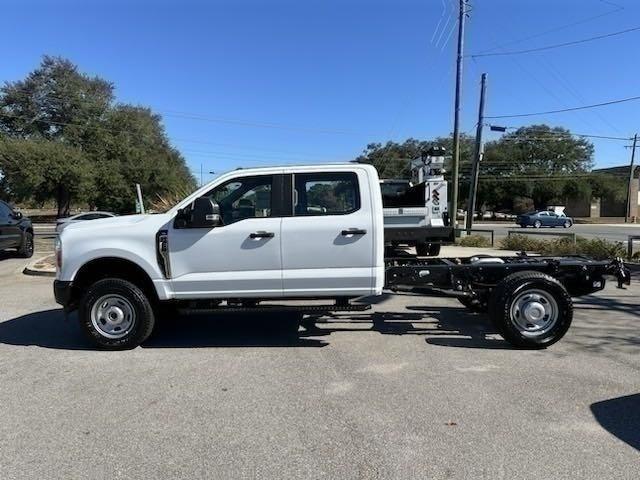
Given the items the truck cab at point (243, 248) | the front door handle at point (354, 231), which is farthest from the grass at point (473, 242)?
the front door handle at point (354, 231)

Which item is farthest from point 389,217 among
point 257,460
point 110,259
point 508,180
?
point 508,180

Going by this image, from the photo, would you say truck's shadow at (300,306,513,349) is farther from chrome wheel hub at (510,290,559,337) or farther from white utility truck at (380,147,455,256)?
white utility truck at (380,147,455,256)

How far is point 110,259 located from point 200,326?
182cm

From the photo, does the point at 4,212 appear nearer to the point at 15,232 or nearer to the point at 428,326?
the point at 15,232

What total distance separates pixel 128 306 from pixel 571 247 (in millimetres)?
14015

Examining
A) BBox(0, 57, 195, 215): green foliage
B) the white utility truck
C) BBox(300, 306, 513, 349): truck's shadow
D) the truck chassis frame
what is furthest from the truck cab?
BBox(0, 57, 195, 215): green foliage

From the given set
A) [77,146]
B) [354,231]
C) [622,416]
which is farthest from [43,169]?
[622,416]

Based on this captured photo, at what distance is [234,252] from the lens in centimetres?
635

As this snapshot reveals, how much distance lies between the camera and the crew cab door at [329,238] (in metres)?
6.34

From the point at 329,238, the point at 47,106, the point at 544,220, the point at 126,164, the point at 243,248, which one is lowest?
the point at 544,220

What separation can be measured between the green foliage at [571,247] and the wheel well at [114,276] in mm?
11619

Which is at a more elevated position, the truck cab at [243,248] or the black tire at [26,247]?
the truck cab at [243,248]

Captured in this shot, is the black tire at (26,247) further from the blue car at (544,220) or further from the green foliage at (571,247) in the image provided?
the blue car at (544,220)

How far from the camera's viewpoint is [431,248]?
1551 cm
